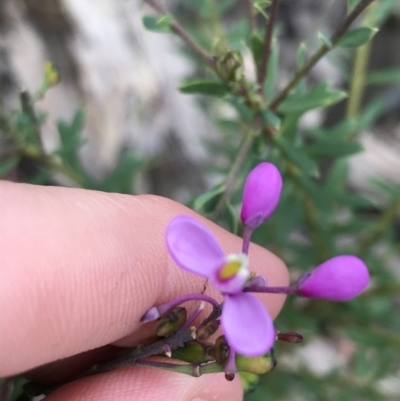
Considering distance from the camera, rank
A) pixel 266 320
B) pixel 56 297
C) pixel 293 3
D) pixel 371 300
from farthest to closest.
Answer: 1. pixel 293 3
2. pixel 371 300
3. pixel 56 297
4. pixel 266 320

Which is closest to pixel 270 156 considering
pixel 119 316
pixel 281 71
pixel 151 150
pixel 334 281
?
pixel 119 316

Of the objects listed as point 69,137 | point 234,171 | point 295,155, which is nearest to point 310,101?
point 295,155

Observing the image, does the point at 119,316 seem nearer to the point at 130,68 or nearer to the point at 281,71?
the point at 130,68

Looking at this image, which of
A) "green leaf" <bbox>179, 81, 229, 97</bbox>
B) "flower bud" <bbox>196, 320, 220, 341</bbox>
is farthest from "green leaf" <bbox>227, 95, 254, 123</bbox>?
"flower bud" <bbox>196, 320, 220, 341</bbox>

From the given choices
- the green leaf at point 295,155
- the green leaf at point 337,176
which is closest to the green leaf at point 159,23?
the green leaf at point 295,155

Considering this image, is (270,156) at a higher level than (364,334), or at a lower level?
higher

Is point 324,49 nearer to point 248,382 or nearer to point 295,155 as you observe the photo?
point 295,155

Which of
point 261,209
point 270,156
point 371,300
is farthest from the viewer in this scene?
point 371,300

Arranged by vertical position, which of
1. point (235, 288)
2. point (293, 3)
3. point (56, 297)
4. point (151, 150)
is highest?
point (293, 3)
